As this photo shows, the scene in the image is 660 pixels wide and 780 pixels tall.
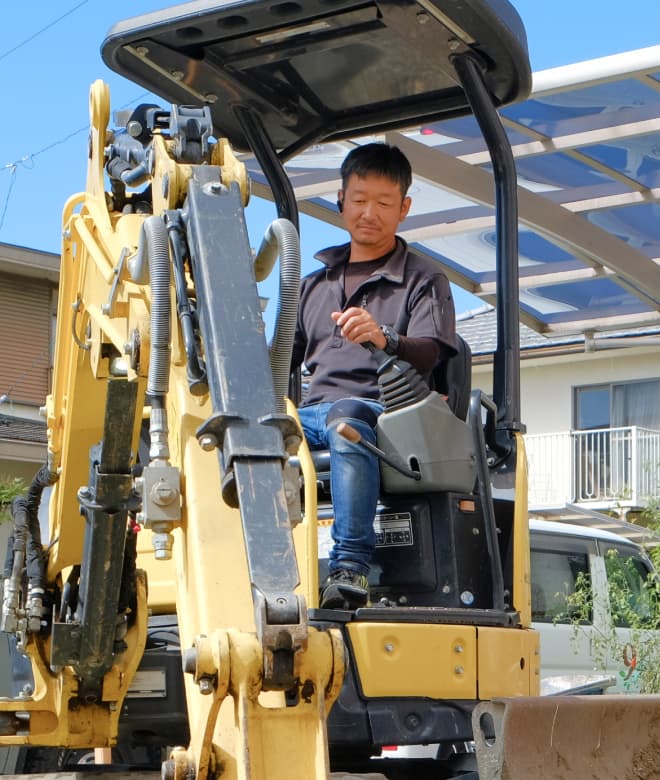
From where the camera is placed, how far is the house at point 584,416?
27.4m

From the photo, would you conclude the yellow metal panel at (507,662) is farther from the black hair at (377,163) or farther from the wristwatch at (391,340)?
the black hair at (377,163)

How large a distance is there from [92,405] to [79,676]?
3.28ft

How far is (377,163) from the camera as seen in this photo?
5.76m

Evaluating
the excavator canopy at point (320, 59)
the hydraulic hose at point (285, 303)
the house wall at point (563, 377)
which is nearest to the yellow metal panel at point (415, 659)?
the hydraulic hose at point (285, 303)

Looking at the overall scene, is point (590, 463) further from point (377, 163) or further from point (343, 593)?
point (343, 593)

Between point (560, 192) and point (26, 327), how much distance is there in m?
17.2

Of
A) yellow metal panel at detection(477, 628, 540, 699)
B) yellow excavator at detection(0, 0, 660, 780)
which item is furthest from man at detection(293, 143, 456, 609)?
yellow metal panel at detection(477, 628, 540, 699)

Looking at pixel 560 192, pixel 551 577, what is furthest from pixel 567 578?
pixel 560 192

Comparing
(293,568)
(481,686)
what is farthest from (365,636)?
(293,568)

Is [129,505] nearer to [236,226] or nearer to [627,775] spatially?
[236,226]

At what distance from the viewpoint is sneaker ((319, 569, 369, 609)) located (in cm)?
486

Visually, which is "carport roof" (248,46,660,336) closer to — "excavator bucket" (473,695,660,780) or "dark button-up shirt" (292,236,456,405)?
"dark button-up shirt" (292,236,456,405)

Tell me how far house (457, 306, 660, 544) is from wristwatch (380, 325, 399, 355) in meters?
21.5

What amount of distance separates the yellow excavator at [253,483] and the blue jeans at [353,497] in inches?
3.7
